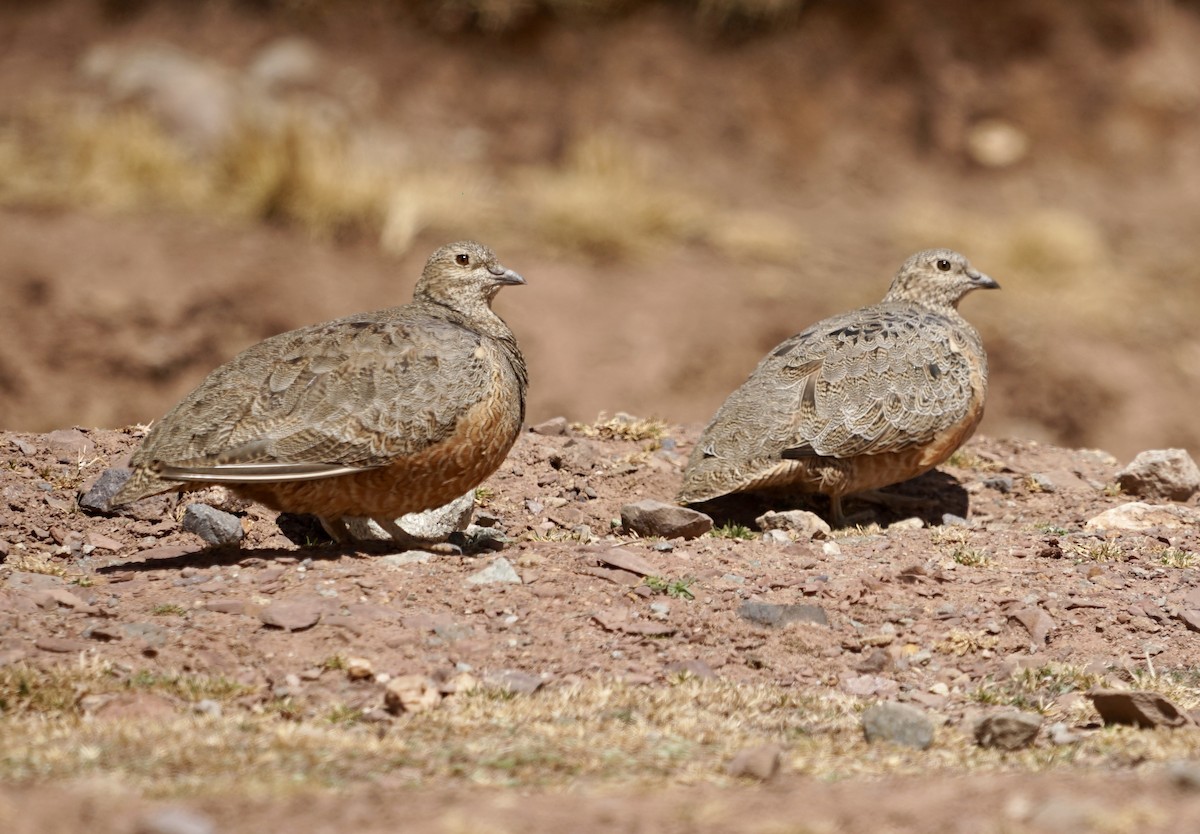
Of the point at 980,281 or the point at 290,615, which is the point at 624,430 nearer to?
the point at 980,281

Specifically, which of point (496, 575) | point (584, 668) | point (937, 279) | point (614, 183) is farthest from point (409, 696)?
point (614, 183)

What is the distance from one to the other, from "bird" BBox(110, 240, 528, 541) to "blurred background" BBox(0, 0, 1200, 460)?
821 cm

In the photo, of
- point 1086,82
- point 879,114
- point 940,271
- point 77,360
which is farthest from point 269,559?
point 1086,82

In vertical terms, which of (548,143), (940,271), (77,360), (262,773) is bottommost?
(262,773)

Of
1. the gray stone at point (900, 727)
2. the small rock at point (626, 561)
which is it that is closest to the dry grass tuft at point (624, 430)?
the small rock at point (626, 561)

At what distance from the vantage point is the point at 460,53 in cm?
2416

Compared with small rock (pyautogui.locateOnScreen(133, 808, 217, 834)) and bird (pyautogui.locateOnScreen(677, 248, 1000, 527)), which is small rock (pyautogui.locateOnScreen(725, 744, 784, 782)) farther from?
bird (pyautogui.locateOnScreen(677, 248, 1000, 527))

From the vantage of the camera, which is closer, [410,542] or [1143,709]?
[1143,709]

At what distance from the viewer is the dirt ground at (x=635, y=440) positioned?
5496mm

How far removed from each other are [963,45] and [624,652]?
19.0 metres

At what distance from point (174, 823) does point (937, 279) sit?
26.3 ft

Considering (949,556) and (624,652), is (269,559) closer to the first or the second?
(624,652)

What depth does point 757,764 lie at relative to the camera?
5.36 metres

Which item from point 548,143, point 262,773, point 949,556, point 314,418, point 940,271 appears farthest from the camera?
point 548,143
